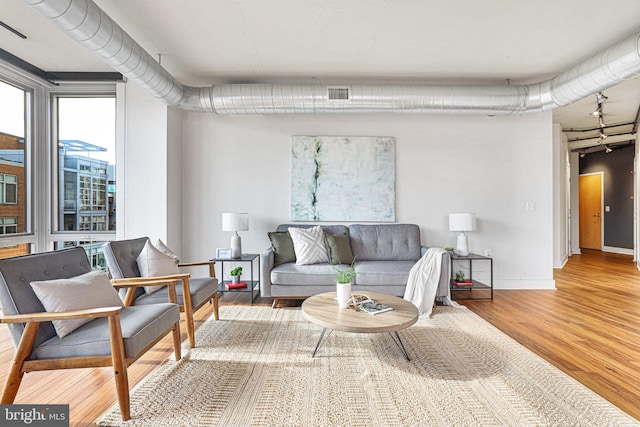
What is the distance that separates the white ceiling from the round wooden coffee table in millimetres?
2478

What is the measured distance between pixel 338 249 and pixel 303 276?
580 millimetres

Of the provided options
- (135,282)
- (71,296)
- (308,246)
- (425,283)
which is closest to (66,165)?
(135,282)

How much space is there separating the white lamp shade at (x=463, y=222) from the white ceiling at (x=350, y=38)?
1793mm

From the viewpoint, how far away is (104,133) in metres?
4.43

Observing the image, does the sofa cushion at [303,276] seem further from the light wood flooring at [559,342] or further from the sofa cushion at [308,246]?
the light wood flooring at [559,342]

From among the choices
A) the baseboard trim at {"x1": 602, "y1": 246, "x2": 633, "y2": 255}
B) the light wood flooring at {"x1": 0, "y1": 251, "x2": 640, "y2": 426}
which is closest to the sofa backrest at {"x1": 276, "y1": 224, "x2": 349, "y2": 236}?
the light wood flooring at {"x1": 0, "y1": 251, "x2": 640, "y2": 426}

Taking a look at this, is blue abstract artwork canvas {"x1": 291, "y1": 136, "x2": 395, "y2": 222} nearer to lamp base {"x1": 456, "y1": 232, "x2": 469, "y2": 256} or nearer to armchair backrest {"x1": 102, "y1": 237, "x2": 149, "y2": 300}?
lamp base {"x1": 456, "y1": 232, "x2": 469, "y2": 256}

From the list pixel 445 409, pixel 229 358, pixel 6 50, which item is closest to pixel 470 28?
pixel 445 409

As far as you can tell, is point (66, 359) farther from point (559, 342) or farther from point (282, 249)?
point (559, 342)

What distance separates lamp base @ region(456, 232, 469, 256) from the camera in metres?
4.35

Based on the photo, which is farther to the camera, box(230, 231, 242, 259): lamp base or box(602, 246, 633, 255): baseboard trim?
box(602, 246, 633, 255): baseboard trim

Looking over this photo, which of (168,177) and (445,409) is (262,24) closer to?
(168,177)

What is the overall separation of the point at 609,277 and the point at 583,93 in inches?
141

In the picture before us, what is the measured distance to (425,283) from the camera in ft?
11.9
